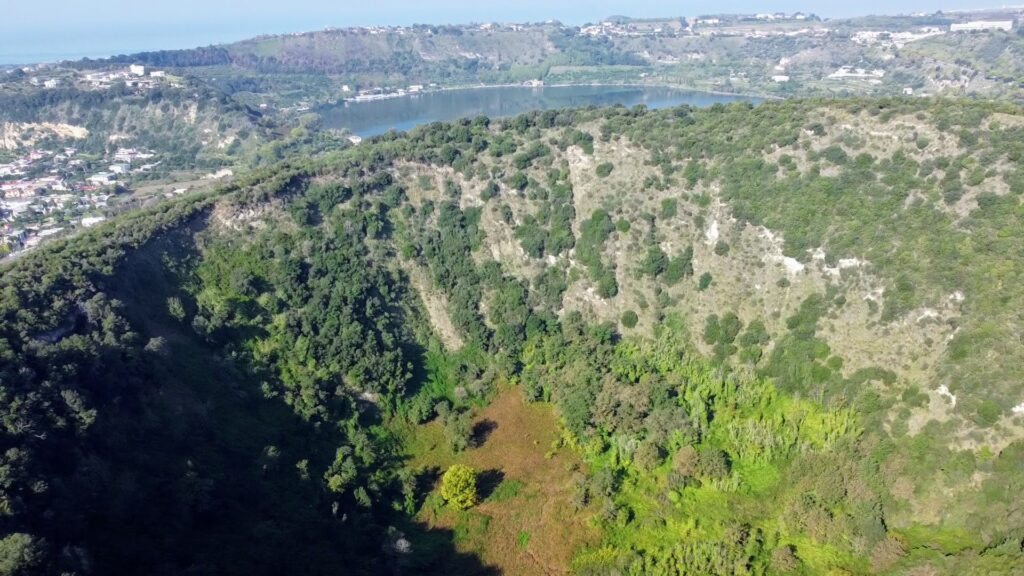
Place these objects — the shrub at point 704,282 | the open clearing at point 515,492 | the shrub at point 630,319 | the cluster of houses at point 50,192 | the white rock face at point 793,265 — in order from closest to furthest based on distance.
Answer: the open clearing at point 515,492
the white rock face at point 793,265
the shrub at point 704,282
the shrub at point 630,319
the cluster of houses at point 50,192

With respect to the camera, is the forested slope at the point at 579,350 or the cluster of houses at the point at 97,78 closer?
the forested slope at the point at 579,350

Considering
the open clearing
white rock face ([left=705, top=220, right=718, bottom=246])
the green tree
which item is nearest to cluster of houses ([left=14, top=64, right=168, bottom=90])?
the open clearing

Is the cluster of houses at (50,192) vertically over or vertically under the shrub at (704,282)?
over

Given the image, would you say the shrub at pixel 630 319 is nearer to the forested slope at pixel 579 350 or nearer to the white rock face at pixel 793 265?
the forested slope at pixel 579 350

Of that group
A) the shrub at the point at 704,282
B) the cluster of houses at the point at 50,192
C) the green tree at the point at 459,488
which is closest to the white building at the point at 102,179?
the cluster of houses at the point at 50,192

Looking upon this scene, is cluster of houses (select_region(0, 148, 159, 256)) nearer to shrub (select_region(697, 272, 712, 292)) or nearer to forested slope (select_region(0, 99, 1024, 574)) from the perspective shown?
forested slope (select_region(0, 99, 1024, 574))

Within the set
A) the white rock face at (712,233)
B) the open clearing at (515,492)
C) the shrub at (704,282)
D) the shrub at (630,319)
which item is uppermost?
the white rock face at (712,233)
